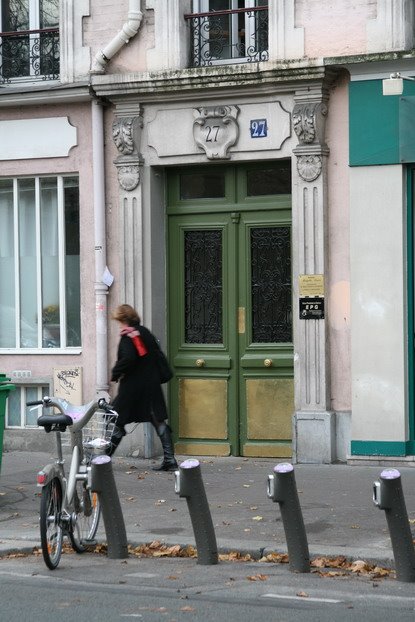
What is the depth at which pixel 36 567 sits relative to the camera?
9508 mm

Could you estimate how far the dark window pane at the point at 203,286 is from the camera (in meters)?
15.3

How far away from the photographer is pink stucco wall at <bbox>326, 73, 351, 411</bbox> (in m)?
14.4

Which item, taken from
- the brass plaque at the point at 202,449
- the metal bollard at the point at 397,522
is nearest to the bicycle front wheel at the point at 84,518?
the metal bollard at the point at 397,522

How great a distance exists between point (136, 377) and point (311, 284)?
208 cm

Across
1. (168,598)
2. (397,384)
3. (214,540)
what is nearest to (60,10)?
(397,384)

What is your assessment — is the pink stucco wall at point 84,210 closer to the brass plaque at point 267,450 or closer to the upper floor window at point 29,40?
the upper floor window at point 29,40

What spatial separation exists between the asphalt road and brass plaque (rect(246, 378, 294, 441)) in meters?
5.28

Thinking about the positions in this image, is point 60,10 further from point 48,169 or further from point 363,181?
point 363,181

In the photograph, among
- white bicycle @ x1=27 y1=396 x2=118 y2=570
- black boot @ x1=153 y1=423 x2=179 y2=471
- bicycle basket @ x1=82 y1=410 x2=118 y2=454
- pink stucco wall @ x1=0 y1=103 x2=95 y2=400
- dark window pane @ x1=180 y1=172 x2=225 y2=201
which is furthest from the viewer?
pink stucco wall @ x1=0 y1=103 x2=95 y2=400

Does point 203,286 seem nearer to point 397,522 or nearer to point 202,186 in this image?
point 202,186

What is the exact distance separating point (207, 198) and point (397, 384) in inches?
120

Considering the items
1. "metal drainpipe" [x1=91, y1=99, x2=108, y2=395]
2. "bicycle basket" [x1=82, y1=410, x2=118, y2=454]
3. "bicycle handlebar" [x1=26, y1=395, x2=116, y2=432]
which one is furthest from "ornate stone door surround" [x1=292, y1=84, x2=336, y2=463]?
"bicycle handlebar" [x1=26, y1=395, x2=116, y2=432]

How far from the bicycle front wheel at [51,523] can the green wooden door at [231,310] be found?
5.76m

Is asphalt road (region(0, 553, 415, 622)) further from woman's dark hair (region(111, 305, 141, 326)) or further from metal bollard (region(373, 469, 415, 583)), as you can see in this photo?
woman's dark hair (region(111, 305, 141, 326))
